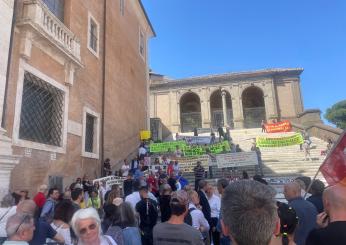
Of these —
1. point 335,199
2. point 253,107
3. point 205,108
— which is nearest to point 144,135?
point 205,108

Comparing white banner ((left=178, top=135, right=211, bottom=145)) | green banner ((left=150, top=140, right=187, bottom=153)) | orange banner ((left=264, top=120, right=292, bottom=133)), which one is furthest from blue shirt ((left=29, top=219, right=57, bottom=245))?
orange banner ((left=264, top=120, right=292, bottom=133))

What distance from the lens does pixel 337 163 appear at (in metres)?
3.46

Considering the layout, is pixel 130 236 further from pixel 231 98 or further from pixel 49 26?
pixel 231 98

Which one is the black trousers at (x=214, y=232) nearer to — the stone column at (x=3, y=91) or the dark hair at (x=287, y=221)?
the dark hair at (x=287, y=221)

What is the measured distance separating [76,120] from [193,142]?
1002cm

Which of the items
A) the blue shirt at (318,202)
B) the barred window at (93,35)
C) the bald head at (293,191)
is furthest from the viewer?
the barred window at (93,35)

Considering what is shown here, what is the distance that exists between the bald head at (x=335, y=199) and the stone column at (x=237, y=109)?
3304cm

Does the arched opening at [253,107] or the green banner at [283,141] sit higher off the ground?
the arched opening at [253,107]

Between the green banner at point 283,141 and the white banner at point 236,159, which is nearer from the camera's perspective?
the white banner at point 236,159

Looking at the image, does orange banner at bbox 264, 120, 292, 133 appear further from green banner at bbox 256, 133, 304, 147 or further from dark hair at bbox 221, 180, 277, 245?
dark hair at bbox 221, 180, 277, 245

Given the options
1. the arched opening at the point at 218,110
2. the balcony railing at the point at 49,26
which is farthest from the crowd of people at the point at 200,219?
the arched opening at the point at 218,110

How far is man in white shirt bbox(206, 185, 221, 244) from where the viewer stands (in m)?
6.05

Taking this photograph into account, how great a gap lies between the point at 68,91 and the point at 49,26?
255 cm

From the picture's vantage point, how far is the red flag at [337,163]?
3343 mm
